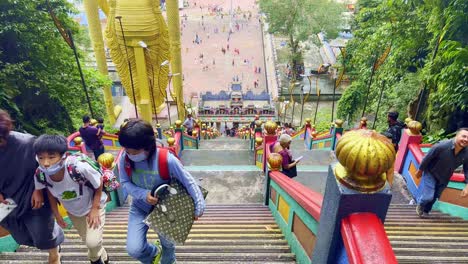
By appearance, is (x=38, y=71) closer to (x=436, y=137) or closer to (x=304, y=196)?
(x=304, y=196)

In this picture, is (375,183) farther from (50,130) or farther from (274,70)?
(274,70)

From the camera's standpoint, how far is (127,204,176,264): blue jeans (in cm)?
267

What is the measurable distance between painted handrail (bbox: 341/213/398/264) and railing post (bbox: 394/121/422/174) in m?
4.40

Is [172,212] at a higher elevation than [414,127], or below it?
higher

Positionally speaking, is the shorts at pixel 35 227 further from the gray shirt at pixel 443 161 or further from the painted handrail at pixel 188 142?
the painted handrail at pixel 188 142

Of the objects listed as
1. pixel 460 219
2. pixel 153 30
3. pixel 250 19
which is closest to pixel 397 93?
pixel 460 219

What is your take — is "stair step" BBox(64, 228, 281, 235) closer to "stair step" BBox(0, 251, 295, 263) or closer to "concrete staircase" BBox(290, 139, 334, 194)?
"stair step" BBox(0, 251, 295, 263)

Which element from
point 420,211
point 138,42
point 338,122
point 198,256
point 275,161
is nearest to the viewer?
point 198,256

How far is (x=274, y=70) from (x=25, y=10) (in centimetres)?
2302

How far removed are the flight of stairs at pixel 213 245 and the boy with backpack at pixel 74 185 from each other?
56 centimetres

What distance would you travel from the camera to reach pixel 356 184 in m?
1.68

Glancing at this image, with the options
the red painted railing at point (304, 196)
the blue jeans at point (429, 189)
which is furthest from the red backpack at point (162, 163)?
the blue jeans at point (429, 189)

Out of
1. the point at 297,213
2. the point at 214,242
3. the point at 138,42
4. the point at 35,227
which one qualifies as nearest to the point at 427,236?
the point at 297,213

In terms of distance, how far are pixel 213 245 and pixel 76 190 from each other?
151 centimetres
